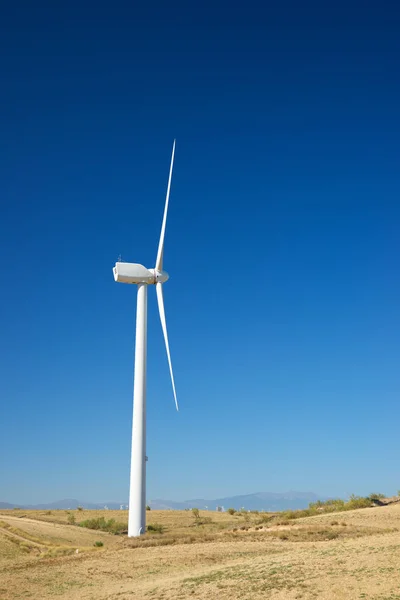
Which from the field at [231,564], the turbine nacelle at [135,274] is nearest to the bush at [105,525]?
the field at [231,564]

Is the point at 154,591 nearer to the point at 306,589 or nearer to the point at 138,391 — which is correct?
the point at 306,589

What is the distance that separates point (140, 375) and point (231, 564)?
19946mm

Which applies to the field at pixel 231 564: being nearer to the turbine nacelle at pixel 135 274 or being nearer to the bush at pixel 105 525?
the bush at pixel 105 525

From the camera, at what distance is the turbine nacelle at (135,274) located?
53.2 metres

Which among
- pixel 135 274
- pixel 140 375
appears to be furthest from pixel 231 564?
pixel 135 274

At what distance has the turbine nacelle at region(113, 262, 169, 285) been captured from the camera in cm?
5320

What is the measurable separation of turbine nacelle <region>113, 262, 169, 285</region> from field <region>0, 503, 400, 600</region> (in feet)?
70.2

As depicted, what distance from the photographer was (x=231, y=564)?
108 feet

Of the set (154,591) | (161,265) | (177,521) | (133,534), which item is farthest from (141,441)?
(177,521)

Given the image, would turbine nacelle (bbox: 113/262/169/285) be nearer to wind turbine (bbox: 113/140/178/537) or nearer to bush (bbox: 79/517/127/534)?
wind turbine (bbox: 113/140/178/537)

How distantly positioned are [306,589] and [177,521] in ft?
188

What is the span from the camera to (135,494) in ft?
156

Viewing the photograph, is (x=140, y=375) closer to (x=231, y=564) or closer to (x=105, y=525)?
(x=231, y=564)

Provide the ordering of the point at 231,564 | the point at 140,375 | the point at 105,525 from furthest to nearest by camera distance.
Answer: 1. the point at 105,525
2. the point at 140,375
3. the point at 231,564
